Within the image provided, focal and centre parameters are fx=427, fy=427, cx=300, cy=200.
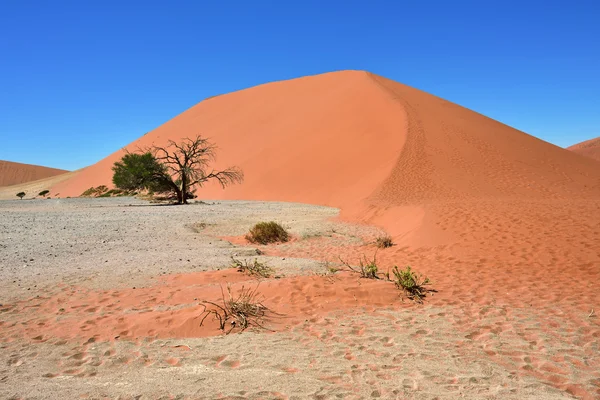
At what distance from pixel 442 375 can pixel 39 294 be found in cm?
573

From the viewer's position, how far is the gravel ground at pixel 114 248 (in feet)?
24.4

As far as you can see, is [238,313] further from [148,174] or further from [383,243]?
[148,174]

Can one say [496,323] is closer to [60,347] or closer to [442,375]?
Result: [442,375]

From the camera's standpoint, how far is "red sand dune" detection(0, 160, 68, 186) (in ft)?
292

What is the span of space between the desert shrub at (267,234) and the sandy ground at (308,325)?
2058 mm

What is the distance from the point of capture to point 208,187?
35.4 metres

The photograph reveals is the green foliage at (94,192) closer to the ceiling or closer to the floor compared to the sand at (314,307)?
closer to the ceiling

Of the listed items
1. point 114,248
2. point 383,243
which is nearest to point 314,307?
point 383,243

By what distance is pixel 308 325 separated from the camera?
5227mm

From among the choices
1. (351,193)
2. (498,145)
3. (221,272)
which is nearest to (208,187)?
(351,193)

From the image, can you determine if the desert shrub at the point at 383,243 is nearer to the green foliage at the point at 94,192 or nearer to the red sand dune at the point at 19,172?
the green foliage at the point at 94,192

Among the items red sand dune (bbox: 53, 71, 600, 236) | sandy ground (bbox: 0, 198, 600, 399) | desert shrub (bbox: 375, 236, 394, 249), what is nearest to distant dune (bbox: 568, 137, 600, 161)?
red sand dune (bbox: 53, 71, 600, 236)

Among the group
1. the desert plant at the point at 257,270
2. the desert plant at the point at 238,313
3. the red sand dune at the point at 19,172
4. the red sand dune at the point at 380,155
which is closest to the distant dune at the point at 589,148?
the red sand dune at the point at 380,155

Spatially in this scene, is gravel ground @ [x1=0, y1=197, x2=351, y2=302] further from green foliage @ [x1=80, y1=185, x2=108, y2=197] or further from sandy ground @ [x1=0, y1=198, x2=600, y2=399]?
green foliage @ [x1=80, y1=185, x2=108, y2=197]
